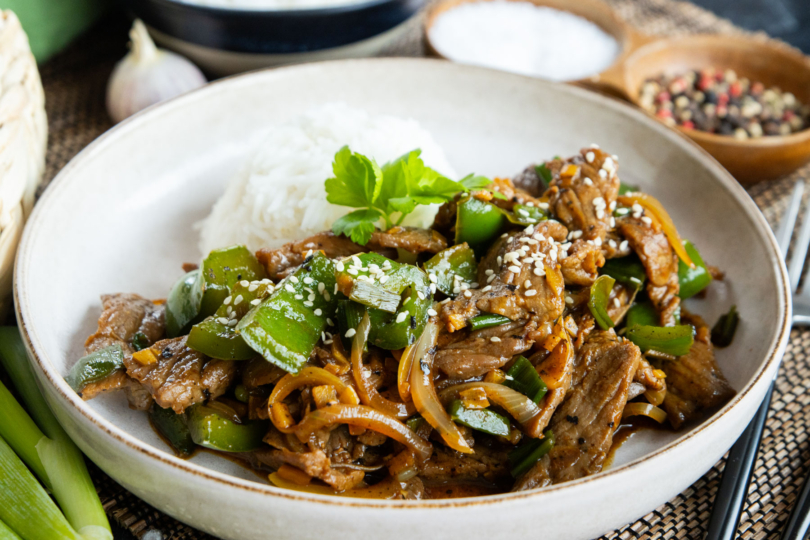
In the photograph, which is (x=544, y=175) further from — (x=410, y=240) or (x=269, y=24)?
(x=269, y=24)

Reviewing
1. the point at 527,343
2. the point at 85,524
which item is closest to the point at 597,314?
the point at 527,343

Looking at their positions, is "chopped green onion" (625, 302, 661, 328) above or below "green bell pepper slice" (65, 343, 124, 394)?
above

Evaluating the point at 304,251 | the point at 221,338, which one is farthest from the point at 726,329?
the point at 221,338

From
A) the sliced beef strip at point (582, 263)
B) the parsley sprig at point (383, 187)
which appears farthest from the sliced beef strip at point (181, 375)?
the sliced beef strip at point (582, 263)

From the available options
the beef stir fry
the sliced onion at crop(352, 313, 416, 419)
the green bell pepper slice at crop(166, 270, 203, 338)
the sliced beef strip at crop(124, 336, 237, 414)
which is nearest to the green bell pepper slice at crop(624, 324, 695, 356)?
the beef stir fry

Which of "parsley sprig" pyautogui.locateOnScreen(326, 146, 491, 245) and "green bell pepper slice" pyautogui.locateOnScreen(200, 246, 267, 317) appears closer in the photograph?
"green bell pepper slice" pyautogui.locateOnScreen(200, 246, 267, 317)

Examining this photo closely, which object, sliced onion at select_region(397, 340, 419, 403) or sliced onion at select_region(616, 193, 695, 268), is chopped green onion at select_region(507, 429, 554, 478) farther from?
sliced onion at select_region(616, 193, 695, 268)

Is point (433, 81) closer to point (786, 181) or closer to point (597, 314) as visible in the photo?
point (597, 314)
